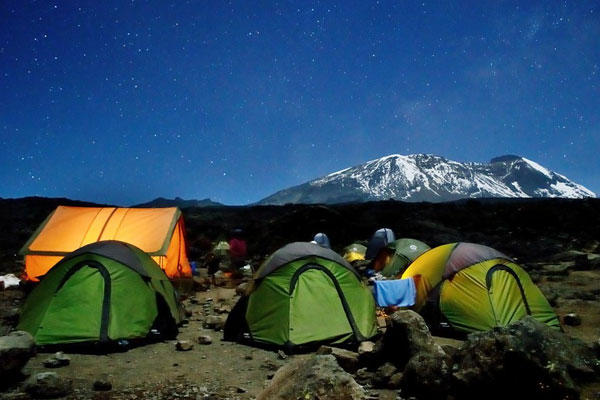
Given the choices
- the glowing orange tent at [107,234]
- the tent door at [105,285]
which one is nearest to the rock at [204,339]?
the tent door at [105,285]

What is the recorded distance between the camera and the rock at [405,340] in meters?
6.35

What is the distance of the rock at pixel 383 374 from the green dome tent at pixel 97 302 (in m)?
4.87

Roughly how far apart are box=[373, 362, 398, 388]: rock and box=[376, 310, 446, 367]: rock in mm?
249

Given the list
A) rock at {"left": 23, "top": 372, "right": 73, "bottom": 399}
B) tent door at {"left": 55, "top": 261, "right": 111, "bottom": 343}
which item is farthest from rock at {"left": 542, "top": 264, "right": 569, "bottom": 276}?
rock at {"left": 23, "top": 372, "right": 73, "bottom": 399}

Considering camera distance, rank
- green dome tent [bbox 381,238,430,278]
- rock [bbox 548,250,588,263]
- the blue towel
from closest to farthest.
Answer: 1. the blue towel
2. green dome tent [bbox 381,238,430,278]
3. rock [bbox 548,250,588,263]

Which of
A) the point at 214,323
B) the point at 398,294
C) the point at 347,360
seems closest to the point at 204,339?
the point at 214,323

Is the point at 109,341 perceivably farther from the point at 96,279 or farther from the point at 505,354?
the point at 505,354

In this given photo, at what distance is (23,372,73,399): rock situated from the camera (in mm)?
5484

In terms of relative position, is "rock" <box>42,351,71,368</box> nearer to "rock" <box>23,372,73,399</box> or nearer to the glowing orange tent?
"rock" <box>23,372,73,399</box>

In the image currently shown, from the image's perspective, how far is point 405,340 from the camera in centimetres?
650

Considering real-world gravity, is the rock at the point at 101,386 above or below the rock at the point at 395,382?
above

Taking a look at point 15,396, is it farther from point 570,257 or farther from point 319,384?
point 570,257

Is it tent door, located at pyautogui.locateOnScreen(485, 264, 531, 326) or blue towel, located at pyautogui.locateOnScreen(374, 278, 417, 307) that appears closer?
tent door, located at pyautogui.locateOnScreen(485, 264, 531, 326)

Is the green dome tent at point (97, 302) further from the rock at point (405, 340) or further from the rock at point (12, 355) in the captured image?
the rock at point (405, 340)
